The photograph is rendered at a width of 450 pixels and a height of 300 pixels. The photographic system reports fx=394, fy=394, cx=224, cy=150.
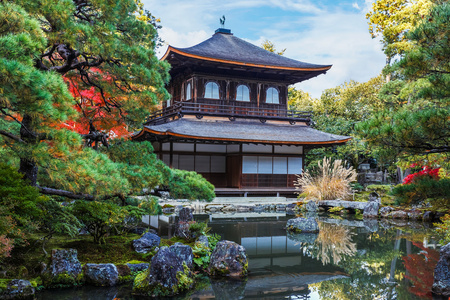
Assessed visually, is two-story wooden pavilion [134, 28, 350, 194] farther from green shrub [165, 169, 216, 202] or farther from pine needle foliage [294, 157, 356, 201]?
green shrub [165, 169, 216, 202]

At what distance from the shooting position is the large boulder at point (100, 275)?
4875 millimetres

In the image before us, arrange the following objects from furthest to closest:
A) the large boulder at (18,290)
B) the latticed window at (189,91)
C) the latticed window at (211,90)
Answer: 1. the latticed window at (189,91)
2. the latticed window at (211,90)
3. the large boulder at (18,290)

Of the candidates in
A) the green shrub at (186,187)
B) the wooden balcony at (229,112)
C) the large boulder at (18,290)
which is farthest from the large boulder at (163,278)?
the wooden balcony at (229,112)

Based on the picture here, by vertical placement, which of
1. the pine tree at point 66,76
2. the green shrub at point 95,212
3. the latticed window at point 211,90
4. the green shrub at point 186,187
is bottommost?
the green shrub at point 95,212

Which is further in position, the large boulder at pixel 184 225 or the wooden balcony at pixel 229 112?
the wooden balcony at pixel 229 112

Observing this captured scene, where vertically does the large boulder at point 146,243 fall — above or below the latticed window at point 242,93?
below

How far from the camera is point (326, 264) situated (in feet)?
20.5

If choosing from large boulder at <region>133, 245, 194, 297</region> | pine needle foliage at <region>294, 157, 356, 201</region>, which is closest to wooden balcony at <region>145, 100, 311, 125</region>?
pine needle foliage at <region>294, 157, 356, 201</region>

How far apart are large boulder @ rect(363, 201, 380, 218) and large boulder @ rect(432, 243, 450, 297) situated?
812 centimetres

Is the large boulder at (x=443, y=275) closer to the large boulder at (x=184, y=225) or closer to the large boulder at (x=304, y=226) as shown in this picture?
the large boulder at (x=184, y=225)

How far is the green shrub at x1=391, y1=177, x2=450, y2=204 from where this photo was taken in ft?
15.1

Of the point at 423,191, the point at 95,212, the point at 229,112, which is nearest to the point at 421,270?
the point at 423,191

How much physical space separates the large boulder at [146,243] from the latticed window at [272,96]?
41.2ft

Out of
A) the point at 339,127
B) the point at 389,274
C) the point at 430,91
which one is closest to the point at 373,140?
the point at 430,91
